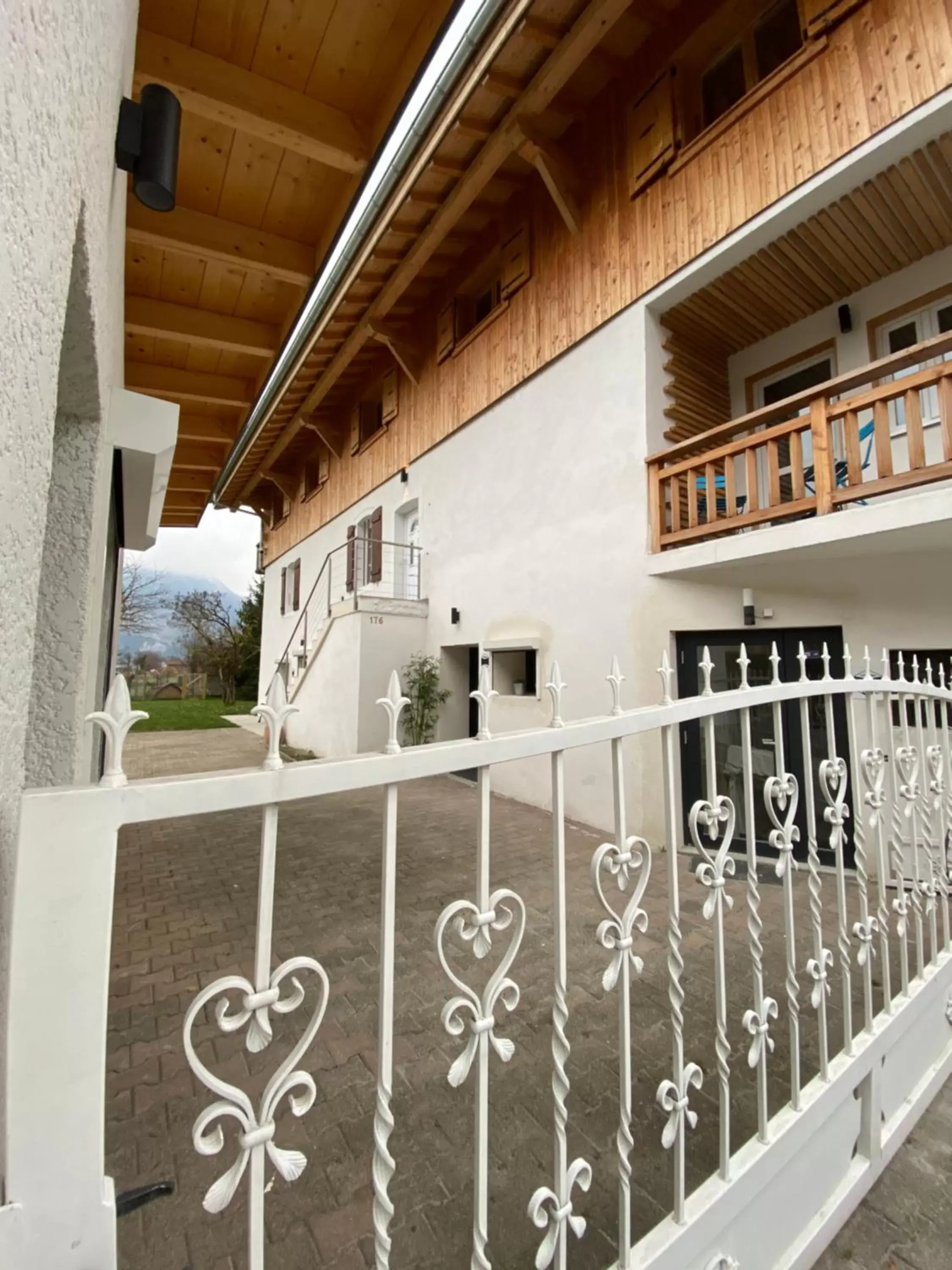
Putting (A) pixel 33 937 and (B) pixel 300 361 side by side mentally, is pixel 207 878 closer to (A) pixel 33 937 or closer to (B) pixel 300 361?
(A) pixel 33 937

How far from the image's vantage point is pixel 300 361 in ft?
18.2

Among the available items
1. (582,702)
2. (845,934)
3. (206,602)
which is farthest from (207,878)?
(206,602)

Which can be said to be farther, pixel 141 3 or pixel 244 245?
pixel 244 245

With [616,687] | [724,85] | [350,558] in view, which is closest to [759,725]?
[616,687]

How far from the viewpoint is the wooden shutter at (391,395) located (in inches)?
395

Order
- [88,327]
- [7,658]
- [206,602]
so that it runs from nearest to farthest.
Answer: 1. [7,658]
2. [88,327]
3. [206,602]

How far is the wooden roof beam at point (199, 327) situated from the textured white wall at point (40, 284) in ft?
5.12

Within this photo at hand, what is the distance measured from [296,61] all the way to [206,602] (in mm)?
24767

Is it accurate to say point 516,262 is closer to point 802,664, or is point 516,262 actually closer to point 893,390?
point 893,390

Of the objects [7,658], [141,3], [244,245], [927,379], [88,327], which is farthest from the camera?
[927,379]

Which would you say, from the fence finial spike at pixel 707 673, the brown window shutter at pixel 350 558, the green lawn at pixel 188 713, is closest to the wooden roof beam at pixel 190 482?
the green lawn at pixel 188 713

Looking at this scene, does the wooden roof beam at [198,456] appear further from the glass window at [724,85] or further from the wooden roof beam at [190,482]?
the glass window at [724,85]

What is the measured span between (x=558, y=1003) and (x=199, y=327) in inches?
145

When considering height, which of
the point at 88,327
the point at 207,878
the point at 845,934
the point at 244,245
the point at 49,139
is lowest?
the point at 207,878
